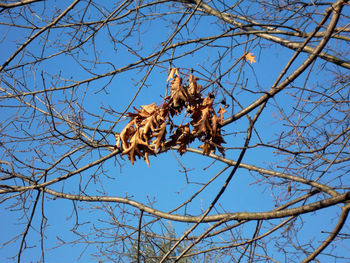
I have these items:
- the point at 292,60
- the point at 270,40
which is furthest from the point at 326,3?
the point at 292,60

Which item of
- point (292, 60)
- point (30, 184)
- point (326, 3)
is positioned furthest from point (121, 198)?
point (326, 3)

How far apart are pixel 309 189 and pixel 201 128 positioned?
1727 mm

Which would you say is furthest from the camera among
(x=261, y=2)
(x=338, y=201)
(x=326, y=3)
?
(x=326, y=3)

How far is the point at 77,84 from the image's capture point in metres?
4.32

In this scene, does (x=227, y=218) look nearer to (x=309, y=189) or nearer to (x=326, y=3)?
(x=309, y=189)

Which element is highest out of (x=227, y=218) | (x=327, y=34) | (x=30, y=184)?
(x=327, y=34)

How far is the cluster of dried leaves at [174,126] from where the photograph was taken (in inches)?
117

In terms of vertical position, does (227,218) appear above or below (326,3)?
below

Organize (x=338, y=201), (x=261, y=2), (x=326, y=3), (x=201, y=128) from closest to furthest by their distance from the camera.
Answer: (x=201, y=128) < (x=338, y=201) < (x=261, y=2) < (x=326, y=3)

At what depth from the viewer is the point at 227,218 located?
11.9 feet

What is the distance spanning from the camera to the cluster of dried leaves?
117 inches

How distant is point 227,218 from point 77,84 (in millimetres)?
2213

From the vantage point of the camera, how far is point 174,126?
310cm

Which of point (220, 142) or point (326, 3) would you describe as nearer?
point (220, 142)
